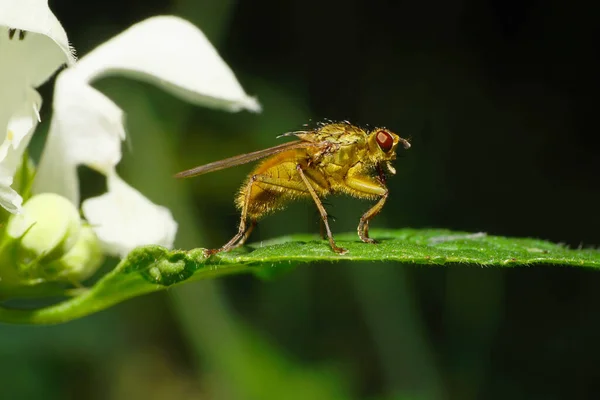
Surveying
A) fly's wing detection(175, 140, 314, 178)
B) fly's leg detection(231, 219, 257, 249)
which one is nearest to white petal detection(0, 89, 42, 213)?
fly's wing detection(175, 140, 314, 178)

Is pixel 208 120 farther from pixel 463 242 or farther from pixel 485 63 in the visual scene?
pixel 463 242

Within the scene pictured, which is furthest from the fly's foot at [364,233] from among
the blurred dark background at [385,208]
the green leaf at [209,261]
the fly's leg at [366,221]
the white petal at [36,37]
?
the blurred dark background at [385,208]

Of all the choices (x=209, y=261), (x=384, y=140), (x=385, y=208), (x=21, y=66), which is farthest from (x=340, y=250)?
(x=385, y=208)

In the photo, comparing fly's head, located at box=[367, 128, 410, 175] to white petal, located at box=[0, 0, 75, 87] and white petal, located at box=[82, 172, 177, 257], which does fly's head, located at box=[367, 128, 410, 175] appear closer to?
white petal, located at box=[82, 172, 177, 257]

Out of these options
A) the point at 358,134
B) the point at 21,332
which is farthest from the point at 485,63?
the point at 358,134

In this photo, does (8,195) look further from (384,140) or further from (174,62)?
(384,140)

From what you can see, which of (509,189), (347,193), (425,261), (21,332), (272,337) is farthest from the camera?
(509,189)

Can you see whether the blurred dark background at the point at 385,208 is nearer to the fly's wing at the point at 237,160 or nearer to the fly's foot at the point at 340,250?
the fly's wing at the point at 237,160
